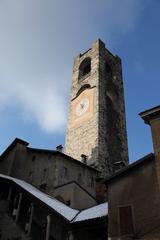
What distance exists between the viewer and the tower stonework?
2739 cm

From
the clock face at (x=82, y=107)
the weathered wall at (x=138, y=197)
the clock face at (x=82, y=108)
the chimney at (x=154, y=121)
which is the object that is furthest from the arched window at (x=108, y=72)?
the weathered wall at (x=138, y=197)

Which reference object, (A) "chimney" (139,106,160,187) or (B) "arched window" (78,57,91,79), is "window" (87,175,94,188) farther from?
(B) "arched window" (78,57,91,79)

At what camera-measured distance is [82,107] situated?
31906 millimetres

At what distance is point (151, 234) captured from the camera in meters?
10.3

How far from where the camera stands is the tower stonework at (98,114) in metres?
27.4

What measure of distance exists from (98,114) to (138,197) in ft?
59.9

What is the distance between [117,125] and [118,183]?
20.2m

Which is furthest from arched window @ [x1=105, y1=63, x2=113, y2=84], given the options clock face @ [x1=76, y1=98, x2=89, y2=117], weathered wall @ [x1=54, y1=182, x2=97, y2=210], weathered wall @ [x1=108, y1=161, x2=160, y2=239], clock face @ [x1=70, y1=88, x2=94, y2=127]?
weathered wall @ [x1=108, y1=161, x2=160, y2=239]

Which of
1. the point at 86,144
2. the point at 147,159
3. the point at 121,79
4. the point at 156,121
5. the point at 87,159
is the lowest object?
the point at 147,159

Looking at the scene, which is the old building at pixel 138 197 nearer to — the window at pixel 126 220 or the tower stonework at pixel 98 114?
the window at pixel 126 220

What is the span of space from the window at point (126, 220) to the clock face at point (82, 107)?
65.9 ft

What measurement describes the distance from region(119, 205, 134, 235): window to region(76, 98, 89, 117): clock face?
20.1 m

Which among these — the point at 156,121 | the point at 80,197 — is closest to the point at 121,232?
the point at 156,121

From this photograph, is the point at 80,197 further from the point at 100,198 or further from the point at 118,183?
the point at 118,183
